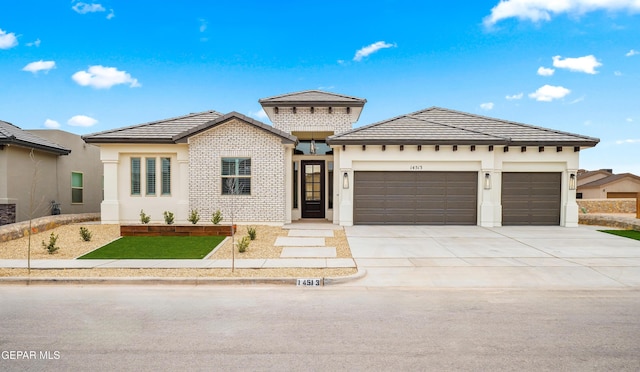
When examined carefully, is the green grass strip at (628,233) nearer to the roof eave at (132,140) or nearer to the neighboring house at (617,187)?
the roof eave at (132,140)

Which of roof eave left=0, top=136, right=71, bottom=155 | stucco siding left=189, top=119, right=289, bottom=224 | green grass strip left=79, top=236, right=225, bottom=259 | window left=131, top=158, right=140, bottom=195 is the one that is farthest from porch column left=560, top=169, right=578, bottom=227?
roof eave left=0, top=136, right=71, bottom=155

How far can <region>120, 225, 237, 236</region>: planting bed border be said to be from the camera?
1205 centimetres

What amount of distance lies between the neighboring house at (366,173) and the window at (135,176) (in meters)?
0.04

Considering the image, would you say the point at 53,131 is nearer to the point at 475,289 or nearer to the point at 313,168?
the point at 313,168

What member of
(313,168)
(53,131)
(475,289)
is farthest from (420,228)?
(53,131)

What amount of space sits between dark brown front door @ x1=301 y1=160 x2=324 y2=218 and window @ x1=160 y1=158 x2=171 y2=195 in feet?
19.3

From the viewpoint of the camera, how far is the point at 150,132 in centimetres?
1525

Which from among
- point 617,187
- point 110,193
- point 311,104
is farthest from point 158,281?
point 617,187

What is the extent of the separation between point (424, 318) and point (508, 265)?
14.4 ft

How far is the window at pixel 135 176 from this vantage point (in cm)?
1525

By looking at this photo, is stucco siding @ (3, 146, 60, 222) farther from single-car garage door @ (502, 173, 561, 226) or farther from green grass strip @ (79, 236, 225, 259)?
single-car garage door @ (502, 173, 561, 226)

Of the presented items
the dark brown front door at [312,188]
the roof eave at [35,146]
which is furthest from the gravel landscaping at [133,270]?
the roof eave at [35,146]

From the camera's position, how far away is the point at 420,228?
14.2 m

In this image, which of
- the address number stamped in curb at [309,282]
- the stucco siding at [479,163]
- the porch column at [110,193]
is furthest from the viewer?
the porch column at [110,193]
